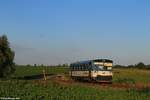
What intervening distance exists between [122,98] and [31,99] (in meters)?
9.18

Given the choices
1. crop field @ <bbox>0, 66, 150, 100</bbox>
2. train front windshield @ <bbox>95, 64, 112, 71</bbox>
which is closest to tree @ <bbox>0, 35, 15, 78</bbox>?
crop field @ <bbox>0, 66, 150, 100</bbox>

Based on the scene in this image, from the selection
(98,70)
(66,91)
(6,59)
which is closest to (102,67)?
(98,70)

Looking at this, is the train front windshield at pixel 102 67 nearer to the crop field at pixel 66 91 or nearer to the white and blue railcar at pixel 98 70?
the white and blue railcar at pixel 98 70

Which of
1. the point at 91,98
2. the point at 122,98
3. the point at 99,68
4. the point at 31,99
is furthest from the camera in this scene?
the point at 99,68

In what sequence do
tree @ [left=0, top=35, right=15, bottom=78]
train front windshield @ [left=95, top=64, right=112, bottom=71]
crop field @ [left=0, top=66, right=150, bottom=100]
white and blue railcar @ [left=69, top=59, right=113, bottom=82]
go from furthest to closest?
1. tree @ [left=0, top=35, right=15, bottom=78]
2. train front windshield @ [left=95, top=64, right=112, bottom=71]
3. white and blue railcar @ [left=69, top=59, right=113, bottom=82]
4. crop field @ [left=0, top=66, right=150, bottom=100]

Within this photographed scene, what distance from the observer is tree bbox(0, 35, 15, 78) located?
91.0 metres

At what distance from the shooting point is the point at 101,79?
2201 inches

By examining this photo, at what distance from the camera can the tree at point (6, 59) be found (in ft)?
299

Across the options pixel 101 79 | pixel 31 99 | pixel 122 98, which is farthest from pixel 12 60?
pixel 31 99

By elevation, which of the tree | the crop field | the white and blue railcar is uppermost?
the tree

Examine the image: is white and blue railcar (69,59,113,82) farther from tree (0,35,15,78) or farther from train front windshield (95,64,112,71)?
tree (0,35,15,78)

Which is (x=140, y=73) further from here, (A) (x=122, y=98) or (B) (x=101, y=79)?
(A) (x=122, y=98)

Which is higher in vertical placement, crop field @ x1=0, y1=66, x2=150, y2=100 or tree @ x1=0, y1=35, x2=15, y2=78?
tree @ x1=0, y1=35, x2=15, y2=78

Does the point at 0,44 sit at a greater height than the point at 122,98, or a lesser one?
greater
